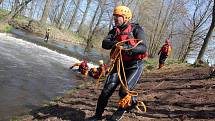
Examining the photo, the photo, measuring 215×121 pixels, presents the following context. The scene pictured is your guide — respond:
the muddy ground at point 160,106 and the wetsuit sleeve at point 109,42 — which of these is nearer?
the wetsuit sleeve at point 109,42

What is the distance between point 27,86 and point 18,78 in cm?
115

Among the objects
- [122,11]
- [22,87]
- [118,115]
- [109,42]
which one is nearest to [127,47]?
[109,42]

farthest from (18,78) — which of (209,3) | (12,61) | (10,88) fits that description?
(209,3)

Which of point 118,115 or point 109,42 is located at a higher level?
point 109,42

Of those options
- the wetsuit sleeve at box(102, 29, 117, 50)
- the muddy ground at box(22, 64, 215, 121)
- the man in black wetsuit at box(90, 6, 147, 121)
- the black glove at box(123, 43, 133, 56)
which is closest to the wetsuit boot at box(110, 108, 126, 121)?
the man in black wetsuit at box(90, 6, 147, 121)

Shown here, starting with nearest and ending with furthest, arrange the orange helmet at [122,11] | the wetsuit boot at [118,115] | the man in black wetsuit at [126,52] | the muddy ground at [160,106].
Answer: the orange helmet at [122,11] < the man in black wetsuit at [126,52] < the wetsuit boot at [118,115] < the muddy ground at [160,106]

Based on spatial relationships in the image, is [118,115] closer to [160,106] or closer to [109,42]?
[109,42]

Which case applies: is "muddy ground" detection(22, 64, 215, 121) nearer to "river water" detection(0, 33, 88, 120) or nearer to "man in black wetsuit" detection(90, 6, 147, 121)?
"river water" detection(0, 33, 88, 120)

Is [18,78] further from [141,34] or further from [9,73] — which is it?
[141,34]

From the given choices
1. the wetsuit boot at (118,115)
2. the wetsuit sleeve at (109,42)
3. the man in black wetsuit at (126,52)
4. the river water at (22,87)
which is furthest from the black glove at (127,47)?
the river water at (22,87)

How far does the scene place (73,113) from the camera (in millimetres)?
7738

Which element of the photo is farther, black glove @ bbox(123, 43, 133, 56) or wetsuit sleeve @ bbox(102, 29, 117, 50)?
wetsuit sleeve @ bbox(102, 29, 117, 50)

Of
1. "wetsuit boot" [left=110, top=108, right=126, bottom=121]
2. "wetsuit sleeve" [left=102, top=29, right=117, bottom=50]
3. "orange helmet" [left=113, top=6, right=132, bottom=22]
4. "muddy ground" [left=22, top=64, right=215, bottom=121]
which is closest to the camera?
"orange helmet" [left=113, top=6, right=132, bottom=22]

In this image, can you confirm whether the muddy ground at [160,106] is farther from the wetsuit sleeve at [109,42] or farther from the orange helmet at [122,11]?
the orange helmet at [122,11]
